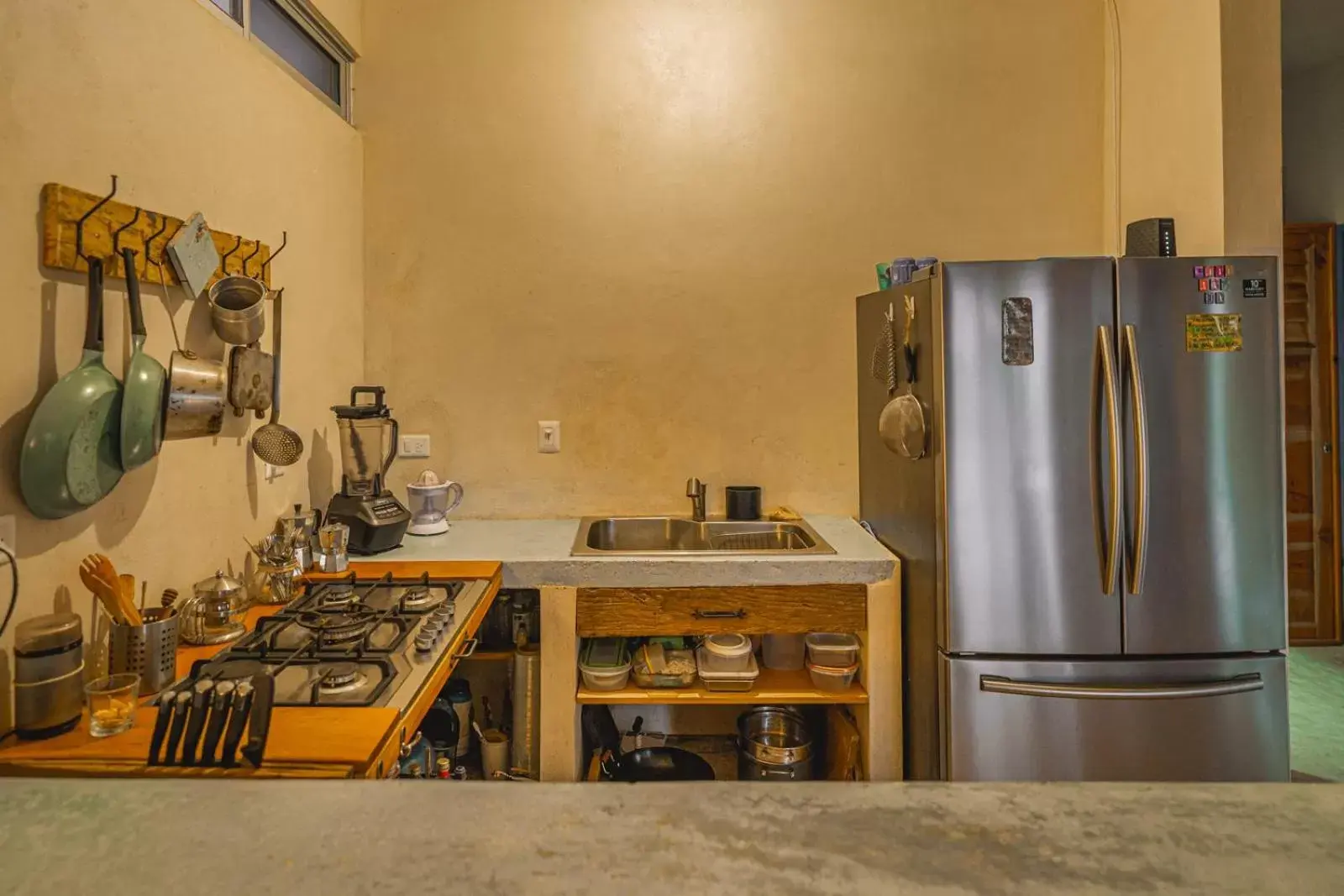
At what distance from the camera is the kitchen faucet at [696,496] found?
8.43 ft

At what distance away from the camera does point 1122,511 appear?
6.04ft

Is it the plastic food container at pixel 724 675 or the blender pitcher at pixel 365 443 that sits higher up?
the blender pitcher at pixel 365 443

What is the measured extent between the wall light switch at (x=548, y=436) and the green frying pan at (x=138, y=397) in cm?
130

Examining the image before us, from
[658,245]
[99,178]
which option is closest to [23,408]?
[99,178]

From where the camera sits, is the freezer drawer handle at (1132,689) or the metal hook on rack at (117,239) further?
the freezer drawer handle at (1132,689)

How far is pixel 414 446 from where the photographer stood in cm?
266

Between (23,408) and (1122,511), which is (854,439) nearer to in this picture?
(1122,511)

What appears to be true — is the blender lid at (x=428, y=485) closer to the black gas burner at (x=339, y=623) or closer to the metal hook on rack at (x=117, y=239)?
the black gas burner at (x=339, y=623)

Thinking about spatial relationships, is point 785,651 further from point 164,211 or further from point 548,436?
point 164,211

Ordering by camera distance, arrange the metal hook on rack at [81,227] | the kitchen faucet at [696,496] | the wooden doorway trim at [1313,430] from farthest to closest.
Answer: the wooden doorway trim at [1313,430] → the kitchen faucet at [696,496] → the metal hook on rack at [81,227]

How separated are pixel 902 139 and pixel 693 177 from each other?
0.76m

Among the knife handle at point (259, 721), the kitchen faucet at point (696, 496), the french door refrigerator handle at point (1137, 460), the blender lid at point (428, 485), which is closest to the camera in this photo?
the knife handle at point (259, 721)

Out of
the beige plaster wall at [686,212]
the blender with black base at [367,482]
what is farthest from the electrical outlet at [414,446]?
the blender with black base at [367,482]

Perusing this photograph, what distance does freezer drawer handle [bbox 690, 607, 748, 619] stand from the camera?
2.04 m
